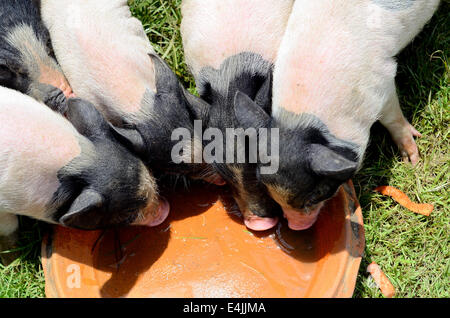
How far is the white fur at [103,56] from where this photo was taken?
4.42 metres

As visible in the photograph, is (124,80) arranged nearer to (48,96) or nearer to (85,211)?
(48,96)

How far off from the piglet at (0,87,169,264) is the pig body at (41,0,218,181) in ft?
0.63

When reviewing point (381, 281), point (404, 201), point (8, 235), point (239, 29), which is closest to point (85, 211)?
point (8, 235)

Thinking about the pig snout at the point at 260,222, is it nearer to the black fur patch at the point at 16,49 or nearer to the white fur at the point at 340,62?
the white fur at the point at 340,62

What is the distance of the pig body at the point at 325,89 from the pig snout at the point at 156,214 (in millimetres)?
994

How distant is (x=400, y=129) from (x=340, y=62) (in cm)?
110

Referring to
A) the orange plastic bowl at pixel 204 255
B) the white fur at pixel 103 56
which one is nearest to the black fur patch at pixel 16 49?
the white fur at pixel 103 56

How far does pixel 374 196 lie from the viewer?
4852 millimetres

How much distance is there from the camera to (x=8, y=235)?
15.6ft

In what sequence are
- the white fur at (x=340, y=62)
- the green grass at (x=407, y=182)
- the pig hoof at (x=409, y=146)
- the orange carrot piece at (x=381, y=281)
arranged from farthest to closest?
the pig hoof at (x=409, y=146), the green grass at (x=407, y=182), the orange carrot piece at (x=381, y=281), the white fur at (x=340, y=62)

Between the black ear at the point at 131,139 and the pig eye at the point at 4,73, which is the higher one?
the pig eye at the point at 4,73

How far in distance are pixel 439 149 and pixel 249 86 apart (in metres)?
1.81
